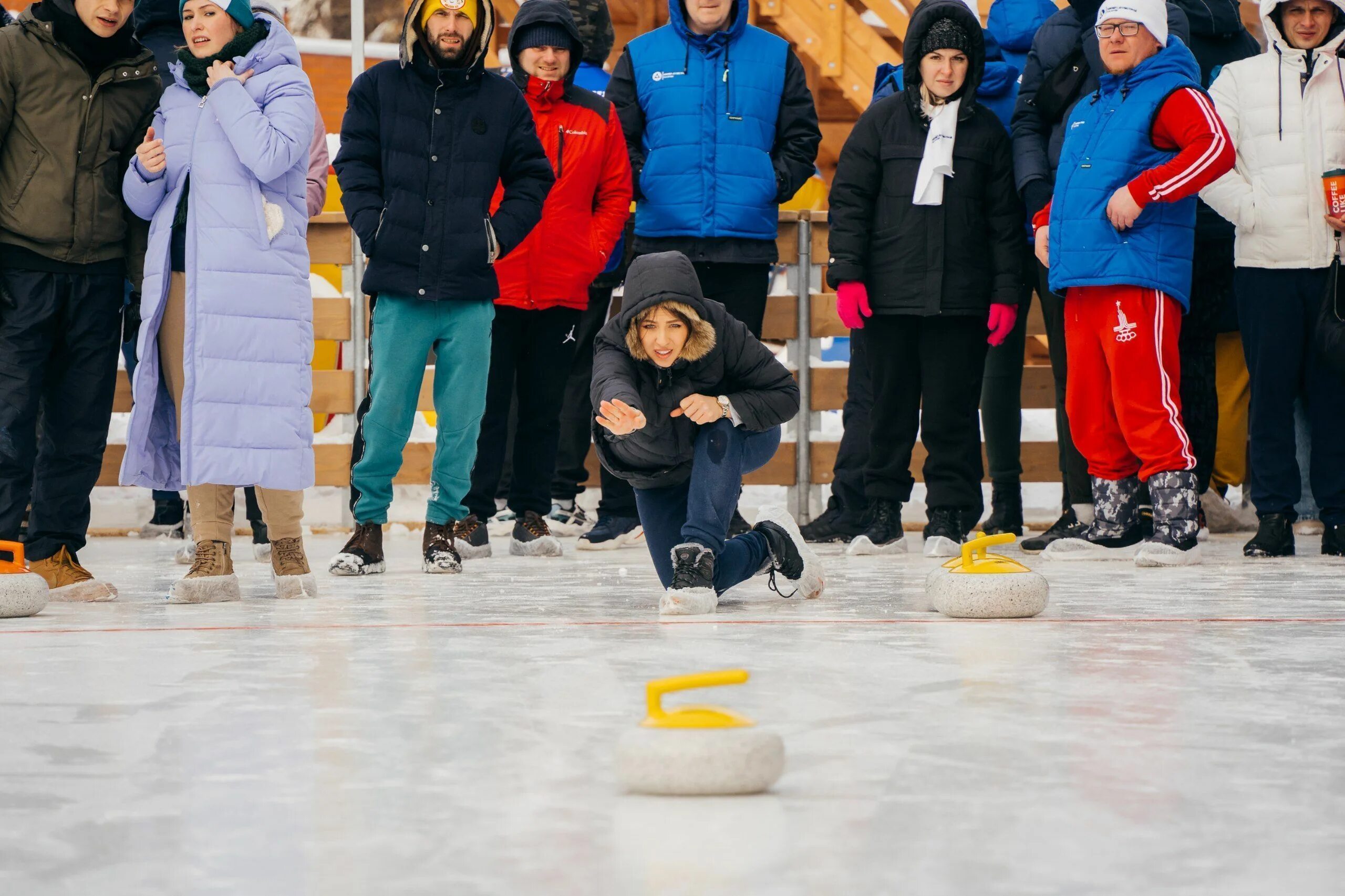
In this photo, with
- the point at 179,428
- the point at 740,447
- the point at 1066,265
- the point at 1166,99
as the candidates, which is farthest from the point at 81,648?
the point at 1166,99

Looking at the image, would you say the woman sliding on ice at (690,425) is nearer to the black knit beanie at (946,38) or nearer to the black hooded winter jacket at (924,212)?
the black hooded winter jacket at (924,212)

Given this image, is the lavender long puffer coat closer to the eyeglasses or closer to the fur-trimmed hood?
the fur-trimmed hood

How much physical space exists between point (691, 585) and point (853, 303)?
1.99 meters

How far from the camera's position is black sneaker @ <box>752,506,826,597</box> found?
3713 mm

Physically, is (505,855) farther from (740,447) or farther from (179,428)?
(179,428)

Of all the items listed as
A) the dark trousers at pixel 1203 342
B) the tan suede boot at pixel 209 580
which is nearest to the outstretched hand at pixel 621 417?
the tan suede boot at pixel 209 580

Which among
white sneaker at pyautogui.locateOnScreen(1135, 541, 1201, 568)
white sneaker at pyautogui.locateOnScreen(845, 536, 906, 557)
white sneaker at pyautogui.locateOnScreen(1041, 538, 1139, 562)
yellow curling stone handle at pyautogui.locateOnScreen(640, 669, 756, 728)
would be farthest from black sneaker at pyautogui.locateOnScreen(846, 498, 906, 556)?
yellow curling stone handle at pyautogui.locateOnScreen(640, 669, 756, 728)

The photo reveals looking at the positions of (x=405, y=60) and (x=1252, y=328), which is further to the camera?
(x=1252, y=328)

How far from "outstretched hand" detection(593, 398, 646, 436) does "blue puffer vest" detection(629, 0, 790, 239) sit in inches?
78.1

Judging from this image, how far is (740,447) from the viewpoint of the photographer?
3676mm

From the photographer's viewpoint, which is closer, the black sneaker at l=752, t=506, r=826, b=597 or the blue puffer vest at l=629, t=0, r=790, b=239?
the black sneaker at l=752, t=506, r=826, b=597

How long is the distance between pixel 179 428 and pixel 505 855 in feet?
8.36

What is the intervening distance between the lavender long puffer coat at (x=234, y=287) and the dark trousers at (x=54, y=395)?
0.16 meters

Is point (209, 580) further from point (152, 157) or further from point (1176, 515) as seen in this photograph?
point (1176, 515)
